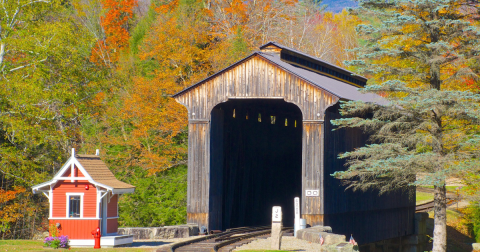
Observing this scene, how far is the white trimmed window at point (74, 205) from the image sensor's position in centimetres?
1662

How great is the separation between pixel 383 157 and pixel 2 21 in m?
17.6

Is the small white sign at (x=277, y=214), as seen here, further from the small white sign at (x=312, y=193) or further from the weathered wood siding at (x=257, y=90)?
the weathered wood siding at (x=257, y=90)

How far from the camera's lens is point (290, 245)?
58.5ft

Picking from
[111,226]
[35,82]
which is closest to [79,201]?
[111,226]

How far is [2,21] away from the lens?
85.7 ft

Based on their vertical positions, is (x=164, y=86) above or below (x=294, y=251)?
above

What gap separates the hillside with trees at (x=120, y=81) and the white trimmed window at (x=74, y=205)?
28.1 feet

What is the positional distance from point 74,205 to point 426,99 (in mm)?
12039

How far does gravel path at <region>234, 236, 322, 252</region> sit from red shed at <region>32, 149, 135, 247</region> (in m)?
4.07

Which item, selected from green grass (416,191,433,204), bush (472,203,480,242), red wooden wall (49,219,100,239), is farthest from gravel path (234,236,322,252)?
green grass (416,191,433,204)

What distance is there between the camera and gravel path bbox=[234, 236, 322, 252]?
17.1 meters

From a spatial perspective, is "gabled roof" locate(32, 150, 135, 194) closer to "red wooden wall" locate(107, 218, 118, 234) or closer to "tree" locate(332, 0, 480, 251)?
"red wooden wall" locate(107, 218, 118, 234)

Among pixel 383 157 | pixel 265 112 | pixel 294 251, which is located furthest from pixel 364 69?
pixel 265 112

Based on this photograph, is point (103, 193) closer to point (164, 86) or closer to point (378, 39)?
point (378, 39)
